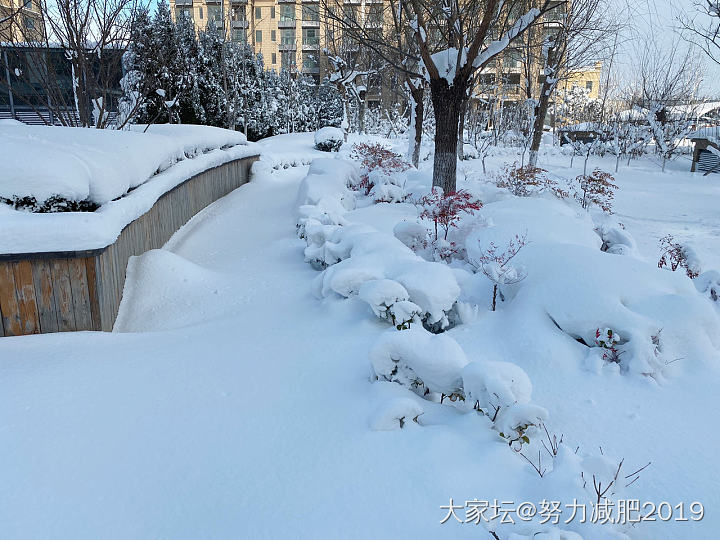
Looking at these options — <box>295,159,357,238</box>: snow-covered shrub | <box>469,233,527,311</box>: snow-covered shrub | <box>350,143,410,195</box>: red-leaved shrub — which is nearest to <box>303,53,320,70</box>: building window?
<box>350,143,410,195</box>: red-leaved shrub

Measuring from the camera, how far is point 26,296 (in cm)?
374

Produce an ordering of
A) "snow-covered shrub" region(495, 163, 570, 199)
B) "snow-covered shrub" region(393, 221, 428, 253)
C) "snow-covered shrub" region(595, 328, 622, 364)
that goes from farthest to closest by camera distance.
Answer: "snow-covered shrub" region(495, 163, 570, 199) → "snow-covered shrub" region(393, 221, 428, 253) → "snow-covered shrub" region(595, 328, 622, 364)

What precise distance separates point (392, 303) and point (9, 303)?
2731mm

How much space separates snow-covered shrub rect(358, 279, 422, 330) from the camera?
382 cm

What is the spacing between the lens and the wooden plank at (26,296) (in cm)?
371

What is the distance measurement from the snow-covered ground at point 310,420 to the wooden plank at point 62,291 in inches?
6.7

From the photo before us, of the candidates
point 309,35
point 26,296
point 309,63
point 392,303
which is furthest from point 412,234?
point 309,35

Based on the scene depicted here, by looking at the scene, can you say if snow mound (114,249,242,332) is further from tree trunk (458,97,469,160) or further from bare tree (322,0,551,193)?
tree trunk (458,97,469,160)

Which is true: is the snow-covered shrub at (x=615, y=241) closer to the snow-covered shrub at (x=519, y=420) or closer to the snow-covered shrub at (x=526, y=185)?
the snow-covered shrub at (x=526, y=185)

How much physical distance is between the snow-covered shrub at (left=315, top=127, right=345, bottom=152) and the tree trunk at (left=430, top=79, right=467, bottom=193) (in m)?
11.0

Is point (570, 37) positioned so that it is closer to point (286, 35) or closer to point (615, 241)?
point (615, 241)

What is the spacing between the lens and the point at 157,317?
457 centimetres

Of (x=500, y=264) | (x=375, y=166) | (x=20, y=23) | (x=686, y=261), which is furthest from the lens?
(x=375, y=166)

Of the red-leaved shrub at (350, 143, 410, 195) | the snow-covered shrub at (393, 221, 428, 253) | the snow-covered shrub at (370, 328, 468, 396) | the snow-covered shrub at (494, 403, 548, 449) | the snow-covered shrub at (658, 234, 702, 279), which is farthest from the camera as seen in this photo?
the red-leaved shrub at (350, 143, 410, 195)
